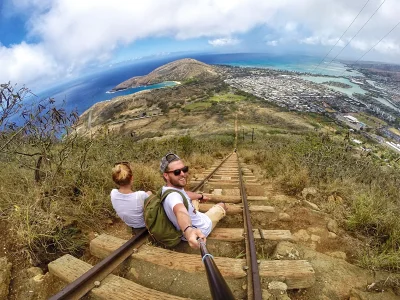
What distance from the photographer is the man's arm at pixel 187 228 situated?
189 centimetres

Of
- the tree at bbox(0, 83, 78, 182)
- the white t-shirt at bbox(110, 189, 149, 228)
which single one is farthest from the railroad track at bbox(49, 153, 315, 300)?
the tree at bbox(0, 83, 78, 182)

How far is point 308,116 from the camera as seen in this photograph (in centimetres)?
5781

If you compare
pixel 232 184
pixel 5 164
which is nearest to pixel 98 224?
pixel 5 164

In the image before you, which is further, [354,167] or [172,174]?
[354,167]

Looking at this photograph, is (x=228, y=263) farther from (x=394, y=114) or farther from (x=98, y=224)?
(x=394, y=114)

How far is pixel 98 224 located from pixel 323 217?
11.7 ft

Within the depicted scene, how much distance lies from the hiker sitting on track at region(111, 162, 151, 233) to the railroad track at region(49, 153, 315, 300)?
Result: 0.93 feet

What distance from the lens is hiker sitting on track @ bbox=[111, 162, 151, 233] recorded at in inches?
122

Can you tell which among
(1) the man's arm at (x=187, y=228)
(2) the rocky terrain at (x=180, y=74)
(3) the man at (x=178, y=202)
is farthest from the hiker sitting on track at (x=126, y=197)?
(2) the rocky terrain at (x=180, y=74)

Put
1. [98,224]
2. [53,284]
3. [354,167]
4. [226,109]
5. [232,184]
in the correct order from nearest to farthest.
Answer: [53,284] < [98,224] < [232,184] < [354,167] < [226,109]

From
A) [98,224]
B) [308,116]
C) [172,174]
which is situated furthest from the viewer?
[308,116]

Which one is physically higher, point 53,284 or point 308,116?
point 53,284

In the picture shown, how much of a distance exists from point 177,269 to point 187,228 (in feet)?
2.47

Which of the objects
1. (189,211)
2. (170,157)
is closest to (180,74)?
(170,157)
